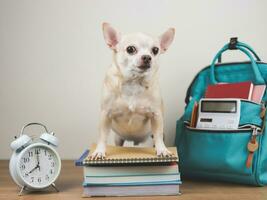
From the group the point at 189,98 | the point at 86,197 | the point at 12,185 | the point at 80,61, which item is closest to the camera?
the point at 86,197

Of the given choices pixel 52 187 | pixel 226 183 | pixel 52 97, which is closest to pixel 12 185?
pixel 52 187

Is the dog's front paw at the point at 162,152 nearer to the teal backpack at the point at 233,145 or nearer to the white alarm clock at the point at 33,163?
the teal backpack at the point at 233,145

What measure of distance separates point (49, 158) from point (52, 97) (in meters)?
0.43

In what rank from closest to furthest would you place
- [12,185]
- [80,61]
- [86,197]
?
[86,197]
[12,185]
[80,61]

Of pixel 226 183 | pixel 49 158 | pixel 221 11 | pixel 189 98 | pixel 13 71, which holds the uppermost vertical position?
pixel 221 11

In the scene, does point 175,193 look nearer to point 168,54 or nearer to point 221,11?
point 168,54

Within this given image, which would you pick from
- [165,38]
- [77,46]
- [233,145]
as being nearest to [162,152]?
[233,145]

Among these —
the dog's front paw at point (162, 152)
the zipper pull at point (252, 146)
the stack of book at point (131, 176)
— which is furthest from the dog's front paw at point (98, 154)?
the zipper pull at point (252, 146)

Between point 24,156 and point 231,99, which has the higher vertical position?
point 231,99

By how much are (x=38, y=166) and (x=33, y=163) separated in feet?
0.05

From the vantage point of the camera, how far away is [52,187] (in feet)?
3.10

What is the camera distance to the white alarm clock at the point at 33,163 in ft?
2.90

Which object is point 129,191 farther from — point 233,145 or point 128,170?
point 233,145

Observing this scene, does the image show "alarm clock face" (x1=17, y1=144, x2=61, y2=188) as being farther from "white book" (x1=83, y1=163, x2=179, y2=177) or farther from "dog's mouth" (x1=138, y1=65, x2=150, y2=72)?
"dog's mouth" (x1=138, y1=65, x2=150, y2=72)
